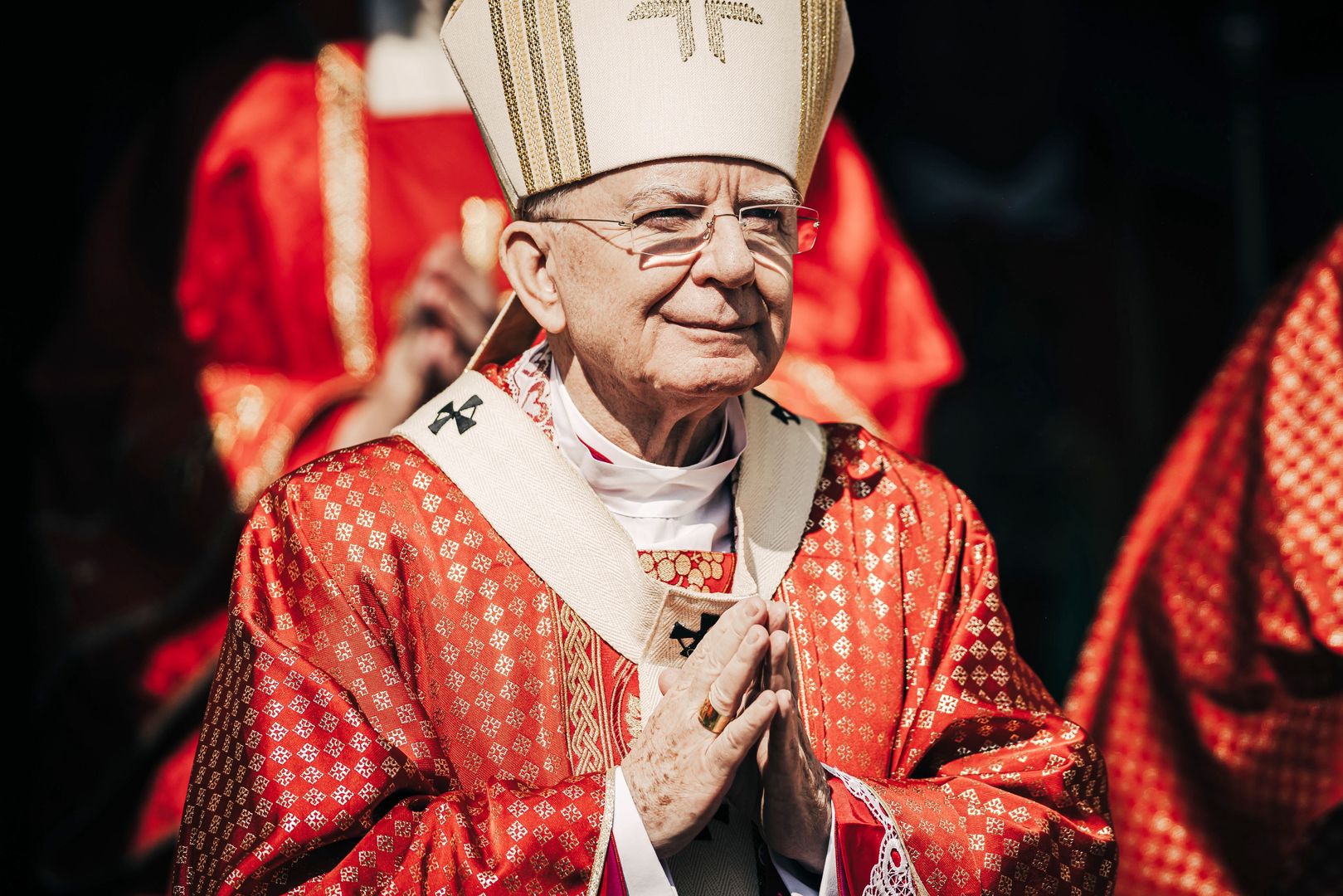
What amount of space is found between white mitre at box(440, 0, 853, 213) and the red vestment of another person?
93.8 inches

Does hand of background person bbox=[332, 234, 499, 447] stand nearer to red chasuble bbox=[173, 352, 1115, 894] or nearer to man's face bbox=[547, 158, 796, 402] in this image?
red chasuble bbox=[173, 352, 1115, 894]

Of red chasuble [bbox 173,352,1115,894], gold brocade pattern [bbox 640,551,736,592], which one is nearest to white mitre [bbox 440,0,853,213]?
red chasuble [bbox 173,352,1115,894]

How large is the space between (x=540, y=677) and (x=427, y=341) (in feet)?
8.83

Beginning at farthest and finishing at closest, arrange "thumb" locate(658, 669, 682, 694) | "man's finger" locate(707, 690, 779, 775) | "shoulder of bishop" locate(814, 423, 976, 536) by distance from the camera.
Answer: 1. "shoulder of bishop" locate(814, 423, 976, 536)
2. "thumb" locate(658, 669, 682, 694)
3. "man's finger" locate(707, 690, 779, 775)

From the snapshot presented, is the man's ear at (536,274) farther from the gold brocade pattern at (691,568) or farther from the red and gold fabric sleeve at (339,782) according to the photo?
the red and gold fabric sleeve at (339,782)

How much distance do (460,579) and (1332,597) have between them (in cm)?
Result: 239

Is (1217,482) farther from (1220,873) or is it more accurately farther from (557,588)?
(557,588)

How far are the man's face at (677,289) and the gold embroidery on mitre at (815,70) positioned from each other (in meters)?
0.14

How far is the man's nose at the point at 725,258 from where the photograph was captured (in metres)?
2.82

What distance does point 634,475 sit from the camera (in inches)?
122

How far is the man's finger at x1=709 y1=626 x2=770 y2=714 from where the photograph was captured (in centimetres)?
258

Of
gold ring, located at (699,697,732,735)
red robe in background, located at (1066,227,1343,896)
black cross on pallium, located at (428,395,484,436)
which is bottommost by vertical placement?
red robe in background, located at (1066,227,1343,896)

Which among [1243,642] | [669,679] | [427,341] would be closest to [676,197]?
[669,679]

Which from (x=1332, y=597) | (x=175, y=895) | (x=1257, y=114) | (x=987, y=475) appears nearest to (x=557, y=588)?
(x=175, y=895)
